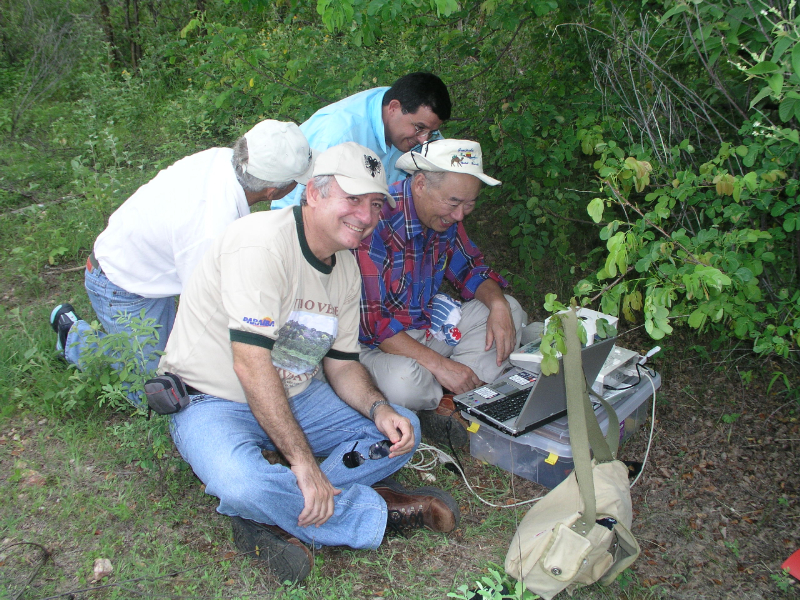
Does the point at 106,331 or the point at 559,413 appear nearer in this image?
the point at 559,413

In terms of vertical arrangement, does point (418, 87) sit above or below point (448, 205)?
above

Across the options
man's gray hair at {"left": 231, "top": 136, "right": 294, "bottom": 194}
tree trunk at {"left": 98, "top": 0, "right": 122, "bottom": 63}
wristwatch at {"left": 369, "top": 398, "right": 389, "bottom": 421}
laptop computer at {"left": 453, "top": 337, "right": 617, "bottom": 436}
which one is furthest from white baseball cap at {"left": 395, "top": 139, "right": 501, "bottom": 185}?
tree trunk at {"left": 98, "top": 0, "right": 122, "bottom": 63}

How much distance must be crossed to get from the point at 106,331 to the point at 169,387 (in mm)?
1076

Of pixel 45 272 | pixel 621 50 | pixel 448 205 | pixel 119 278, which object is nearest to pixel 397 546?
pixel 448 205

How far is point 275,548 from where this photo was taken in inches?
89.4

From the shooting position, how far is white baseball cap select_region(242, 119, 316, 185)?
2.70 m

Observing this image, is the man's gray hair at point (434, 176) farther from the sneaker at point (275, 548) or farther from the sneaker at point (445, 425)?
the sneaker at point (275, 548)

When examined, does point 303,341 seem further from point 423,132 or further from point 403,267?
point 423,132

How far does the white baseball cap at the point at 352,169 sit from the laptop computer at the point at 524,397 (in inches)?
39.6

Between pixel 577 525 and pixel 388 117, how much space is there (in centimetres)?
254

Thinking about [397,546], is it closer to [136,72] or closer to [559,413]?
[559,413]

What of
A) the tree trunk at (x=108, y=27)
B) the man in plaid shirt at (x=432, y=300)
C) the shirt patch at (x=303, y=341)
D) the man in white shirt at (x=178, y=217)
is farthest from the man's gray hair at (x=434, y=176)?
the tree trunk at (x=108, y=27)

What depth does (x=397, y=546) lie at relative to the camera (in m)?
2.51

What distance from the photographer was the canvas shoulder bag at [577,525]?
6.73ft
